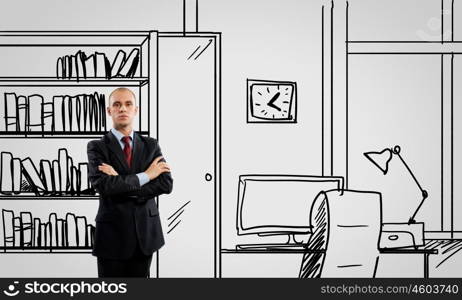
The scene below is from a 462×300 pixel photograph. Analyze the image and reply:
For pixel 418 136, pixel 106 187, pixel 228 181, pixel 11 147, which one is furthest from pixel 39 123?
pixel 418 136

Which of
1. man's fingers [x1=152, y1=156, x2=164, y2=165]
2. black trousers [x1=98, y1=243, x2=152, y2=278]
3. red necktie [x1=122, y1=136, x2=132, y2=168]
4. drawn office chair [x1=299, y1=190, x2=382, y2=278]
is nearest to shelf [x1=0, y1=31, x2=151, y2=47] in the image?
red necktie [x1=122, y1=136, x2=132, y2=168]

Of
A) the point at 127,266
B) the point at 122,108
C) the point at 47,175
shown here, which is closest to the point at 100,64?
the point at 122,108

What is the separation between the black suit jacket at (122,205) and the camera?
3.23 metres

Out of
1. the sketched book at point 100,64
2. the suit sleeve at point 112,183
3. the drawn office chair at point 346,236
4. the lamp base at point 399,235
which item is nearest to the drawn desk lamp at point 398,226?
the lamp base at point 399,235

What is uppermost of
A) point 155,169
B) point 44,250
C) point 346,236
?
point 155,169

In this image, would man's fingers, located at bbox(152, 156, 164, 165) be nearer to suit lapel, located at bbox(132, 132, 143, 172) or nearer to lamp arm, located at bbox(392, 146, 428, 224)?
suit lapel, located at bbox(132, 132, 143, 172)

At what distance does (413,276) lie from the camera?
4.25m

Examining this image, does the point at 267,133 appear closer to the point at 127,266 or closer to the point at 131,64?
the point at 131,64

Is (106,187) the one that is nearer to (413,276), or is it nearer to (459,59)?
(413,276)

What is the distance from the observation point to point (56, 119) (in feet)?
13.7

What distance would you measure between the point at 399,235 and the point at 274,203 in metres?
1.07

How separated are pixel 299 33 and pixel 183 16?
97 centimetres

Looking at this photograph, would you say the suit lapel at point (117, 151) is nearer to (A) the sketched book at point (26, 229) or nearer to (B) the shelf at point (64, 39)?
(B) the shelf at point (64, 39)

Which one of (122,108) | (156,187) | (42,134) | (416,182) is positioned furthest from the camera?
(416,182)
